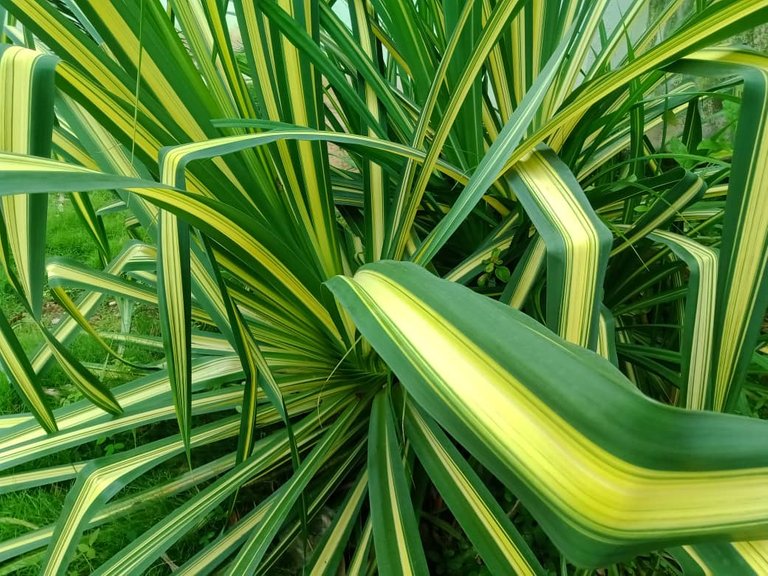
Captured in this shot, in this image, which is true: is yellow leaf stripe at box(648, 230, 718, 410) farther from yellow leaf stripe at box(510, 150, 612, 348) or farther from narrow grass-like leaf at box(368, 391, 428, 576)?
narrow grass-like leaf at box(368, 391, 428, 576)

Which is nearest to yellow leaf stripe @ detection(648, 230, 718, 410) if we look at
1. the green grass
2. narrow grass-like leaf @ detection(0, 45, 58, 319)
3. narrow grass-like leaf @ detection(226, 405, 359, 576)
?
narrow grass-like leaf @ detection(226, 405, 359, 576)

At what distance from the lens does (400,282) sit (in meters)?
0.33

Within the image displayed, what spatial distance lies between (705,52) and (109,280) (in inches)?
33.8

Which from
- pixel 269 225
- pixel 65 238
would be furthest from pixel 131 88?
pixel 65 238

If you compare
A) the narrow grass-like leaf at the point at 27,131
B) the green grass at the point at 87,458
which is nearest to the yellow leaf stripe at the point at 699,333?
the narrow grass-like leaf at the point at 27,131

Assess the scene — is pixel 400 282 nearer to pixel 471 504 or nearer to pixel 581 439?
pixel 581 439

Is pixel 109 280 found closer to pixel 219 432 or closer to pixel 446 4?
pixel 219 432

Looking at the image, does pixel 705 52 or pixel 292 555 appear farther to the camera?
pixel 292 555

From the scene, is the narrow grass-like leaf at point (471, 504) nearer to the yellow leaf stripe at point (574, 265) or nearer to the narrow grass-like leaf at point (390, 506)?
the narrow grass-like leaf at point (390, 506)

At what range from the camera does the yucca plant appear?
0.22 metres

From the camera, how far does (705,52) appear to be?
0.50 meters

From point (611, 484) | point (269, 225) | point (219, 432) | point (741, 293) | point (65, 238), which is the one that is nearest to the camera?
point (611, 484)

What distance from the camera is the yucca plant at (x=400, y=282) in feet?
0.71

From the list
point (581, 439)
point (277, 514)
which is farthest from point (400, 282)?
point (277, 514)
